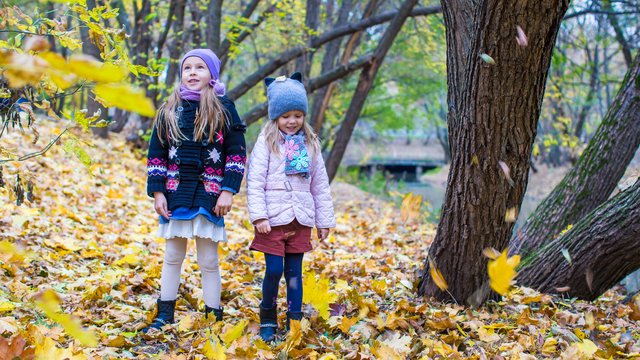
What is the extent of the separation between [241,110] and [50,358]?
808 inches

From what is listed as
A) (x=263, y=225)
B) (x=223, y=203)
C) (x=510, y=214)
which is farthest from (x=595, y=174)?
(x=223, y=203)

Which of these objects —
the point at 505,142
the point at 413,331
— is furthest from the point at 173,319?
the point at 505,142

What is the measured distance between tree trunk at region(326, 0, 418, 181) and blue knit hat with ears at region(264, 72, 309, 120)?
19.5ft

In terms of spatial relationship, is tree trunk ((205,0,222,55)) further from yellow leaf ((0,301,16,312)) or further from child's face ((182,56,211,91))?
yellow leaf ((0,301,16,312))

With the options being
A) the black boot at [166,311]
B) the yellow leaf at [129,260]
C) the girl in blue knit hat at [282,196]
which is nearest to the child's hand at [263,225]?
the girl in blue knit hat at [282,196]

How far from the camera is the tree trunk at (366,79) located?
8867mm

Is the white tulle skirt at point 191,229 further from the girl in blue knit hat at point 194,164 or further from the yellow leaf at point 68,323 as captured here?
the yellow leaf at point 68,323

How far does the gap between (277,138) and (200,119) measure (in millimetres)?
392

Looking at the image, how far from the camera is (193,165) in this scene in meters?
3.05

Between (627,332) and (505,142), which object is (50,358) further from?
(627,332)

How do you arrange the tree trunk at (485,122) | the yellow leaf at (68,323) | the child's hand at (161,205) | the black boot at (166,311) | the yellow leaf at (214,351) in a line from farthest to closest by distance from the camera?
the black boot at (166,311)
the child's hand at (161,205)
the tree trunk at (485,122)
the yellow leaf at (214,351)
the yellow leaf at (68,323)

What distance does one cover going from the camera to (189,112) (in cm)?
308

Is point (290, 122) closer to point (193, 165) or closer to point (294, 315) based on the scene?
point (193, 165)

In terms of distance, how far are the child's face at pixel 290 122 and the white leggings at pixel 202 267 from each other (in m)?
0.69
